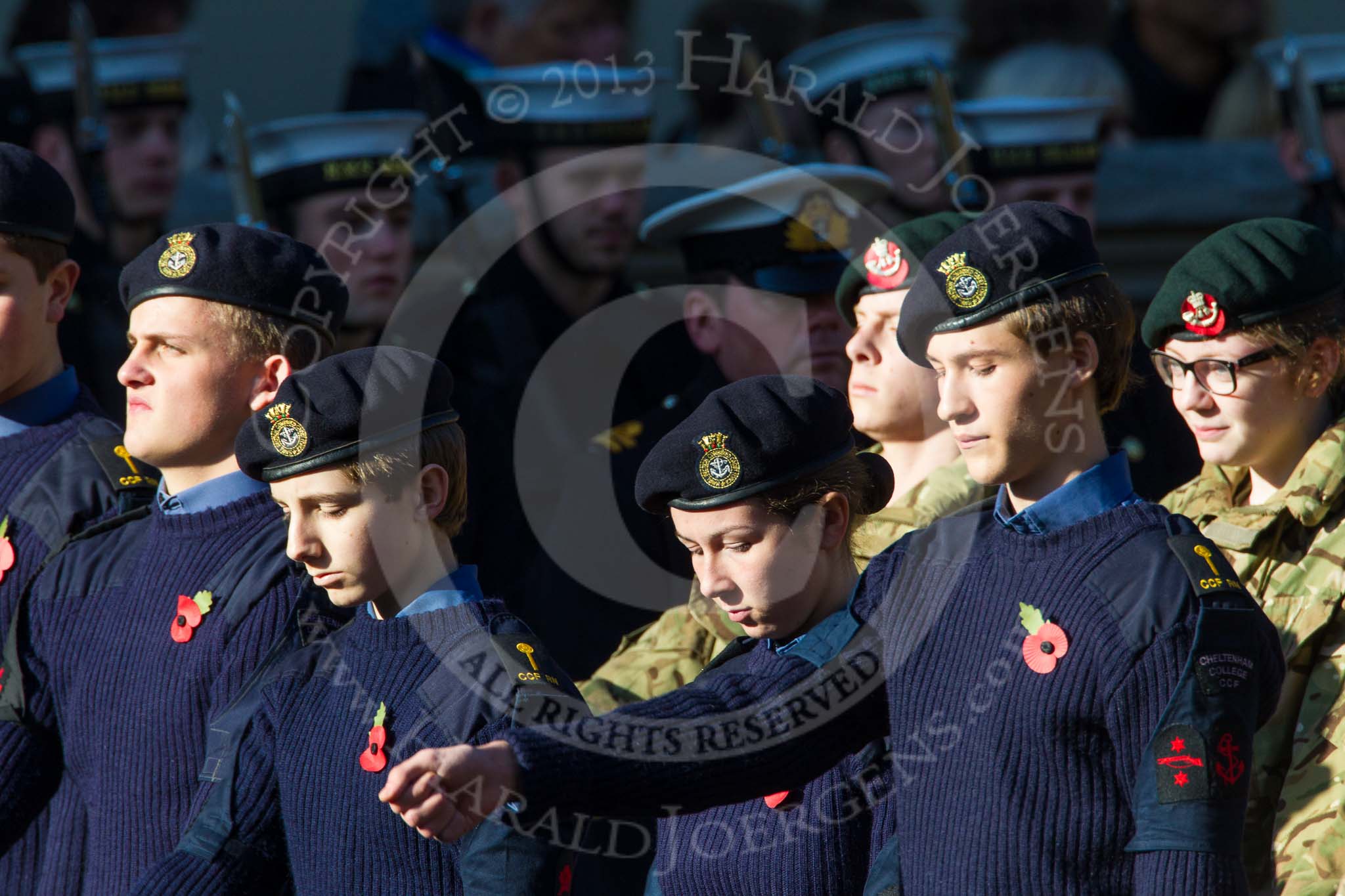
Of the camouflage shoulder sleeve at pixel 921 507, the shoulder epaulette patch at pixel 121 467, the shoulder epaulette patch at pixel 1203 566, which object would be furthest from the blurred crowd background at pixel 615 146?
the shoulder epaulette patch at pixel 1203 566

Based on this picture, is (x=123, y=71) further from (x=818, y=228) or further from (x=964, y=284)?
(x=964, y=284)

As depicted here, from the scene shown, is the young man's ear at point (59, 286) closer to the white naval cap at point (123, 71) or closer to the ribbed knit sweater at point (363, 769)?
the ribbed knit sweater at point (363, 769)

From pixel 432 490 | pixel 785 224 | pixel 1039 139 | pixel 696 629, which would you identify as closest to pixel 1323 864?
pixel 696 629

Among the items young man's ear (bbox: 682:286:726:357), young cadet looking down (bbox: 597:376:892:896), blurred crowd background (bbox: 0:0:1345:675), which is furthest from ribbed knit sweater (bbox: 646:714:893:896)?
young man's ear (bbox: 682:286:726:357)

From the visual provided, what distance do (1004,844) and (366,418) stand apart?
110 centimetres

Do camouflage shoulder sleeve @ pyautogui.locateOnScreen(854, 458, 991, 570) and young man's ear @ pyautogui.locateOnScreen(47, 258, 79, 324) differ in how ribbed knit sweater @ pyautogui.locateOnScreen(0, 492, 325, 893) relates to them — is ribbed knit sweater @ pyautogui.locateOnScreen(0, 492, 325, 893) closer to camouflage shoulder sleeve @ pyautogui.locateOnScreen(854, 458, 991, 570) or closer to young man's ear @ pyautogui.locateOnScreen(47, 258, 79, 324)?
young man's ear @ pyautogui.locateOnScreen(47, 258, 79, 324)

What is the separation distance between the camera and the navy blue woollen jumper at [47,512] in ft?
11.2

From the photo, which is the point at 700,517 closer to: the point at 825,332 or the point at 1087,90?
the point at 825,332

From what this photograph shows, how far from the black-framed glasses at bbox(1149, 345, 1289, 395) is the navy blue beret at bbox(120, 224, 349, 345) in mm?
1424

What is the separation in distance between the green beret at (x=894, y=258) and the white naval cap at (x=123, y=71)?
2.92 m

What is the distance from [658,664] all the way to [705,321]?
3.30ft

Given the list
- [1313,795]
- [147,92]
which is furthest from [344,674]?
[147,92]

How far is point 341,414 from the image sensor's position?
2.91 m

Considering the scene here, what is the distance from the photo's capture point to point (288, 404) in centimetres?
295
